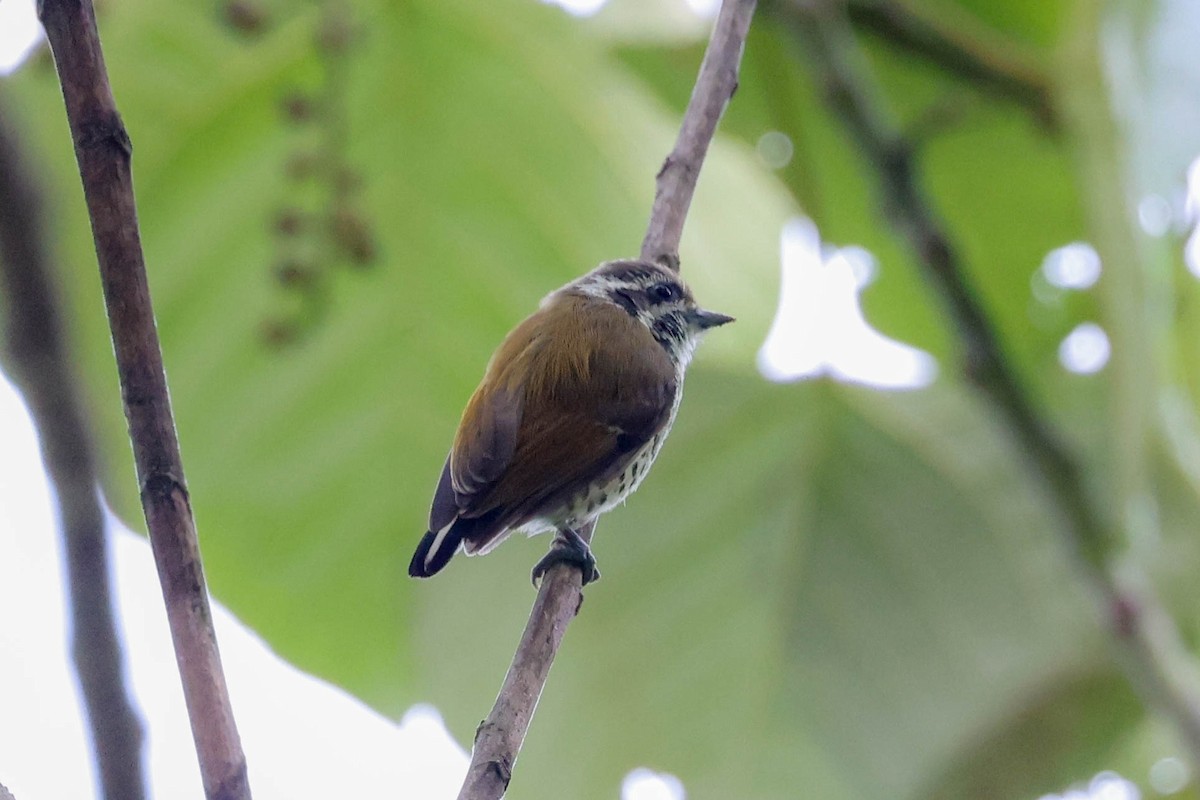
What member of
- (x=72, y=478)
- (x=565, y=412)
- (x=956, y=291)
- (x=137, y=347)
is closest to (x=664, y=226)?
(x=956, y=291)

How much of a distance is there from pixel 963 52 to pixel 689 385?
40.2 inches

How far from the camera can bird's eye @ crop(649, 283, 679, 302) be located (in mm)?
3809

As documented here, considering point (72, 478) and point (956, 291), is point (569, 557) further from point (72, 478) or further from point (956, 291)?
point (72, 478)

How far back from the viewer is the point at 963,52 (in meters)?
3.02

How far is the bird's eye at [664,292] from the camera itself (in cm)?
381

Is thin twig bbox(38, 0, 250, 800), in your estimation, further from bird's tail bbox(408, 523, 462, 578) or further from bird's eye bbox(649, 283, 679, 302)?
bird's eye bbox(649, 283, 679, 302)

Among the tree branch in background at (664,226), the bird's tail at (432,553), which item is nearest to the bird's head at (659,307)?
the tree branch in background at (664,226)

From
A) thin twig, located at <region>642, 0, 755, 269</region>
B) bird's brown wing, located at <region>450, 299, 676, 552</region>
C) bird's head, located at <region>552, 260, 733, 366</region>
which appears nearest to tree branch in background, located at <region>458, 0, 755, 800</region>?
thin twig, located at <region>642, 0, 755, 269</region>

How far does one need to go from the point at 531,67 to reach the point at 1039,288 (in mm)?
1418

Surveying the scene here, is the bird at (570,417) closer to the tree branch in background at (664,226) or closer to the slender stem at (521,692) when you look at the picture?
the tree branch in background at (664,226)

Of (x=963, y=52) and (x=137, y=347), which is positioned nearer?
(x=137, y=347)

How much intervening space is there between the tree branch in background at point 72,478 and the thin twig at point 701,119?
1221 millimetres

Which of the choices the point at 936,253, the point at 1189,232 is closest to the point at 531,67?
the point at 936,253

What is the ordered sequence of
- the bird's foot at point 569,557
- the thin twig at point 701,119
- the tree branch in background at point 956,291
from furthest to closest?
the bird's foot at point 569,557 → the tree branch in background at point 956,291 → the thin twig at point 701,119
